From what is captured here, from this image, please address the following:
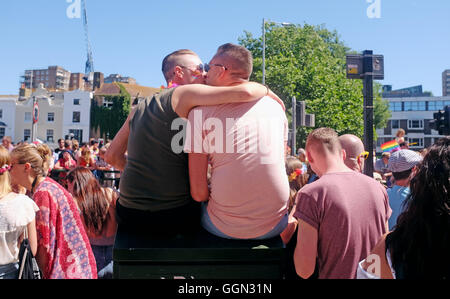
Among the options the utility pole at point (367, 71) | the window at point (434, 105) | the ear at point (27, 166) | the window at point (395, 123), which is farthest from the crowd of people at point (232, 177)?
the window at point (434, 105)

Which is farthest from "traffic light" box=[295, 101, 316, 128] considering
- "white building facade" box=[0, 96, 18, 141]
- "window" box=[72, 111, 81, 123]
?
"white building facade" box=[0, 96, 18, 141]

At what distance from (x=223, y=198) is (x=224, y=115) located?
1.37 feet

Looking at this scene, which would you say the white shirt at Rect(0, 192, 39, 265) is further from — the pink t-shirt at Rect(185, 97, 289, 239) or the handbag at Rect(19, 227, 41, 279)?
the pink t-shirt at Rect(185, 97, 289, 239)

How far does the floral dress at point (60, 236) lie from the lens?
2.96 m

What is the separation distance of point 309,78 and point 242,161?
3366cm

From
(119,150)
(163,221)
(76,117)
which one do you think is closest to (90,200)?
(119,150)

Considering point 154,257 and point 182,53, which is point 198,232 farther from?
point 182,53

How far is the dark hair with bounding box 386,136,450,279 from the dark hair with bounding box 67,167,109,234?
9.34 ft

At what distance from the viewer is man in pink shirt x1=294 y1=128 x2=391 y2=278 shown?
219 centimetres

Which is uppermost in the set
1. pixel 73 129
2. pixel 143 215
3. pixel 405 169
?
pixel 73 129

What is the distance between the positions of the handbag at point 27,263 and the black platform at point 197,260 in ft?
3.53

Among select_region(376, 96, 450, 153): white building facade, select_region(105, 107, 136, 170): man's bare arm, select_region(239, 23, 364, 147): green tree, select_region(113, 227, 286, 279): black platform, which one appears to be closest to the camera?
select_region(113, 227, 286, 279): black platform
